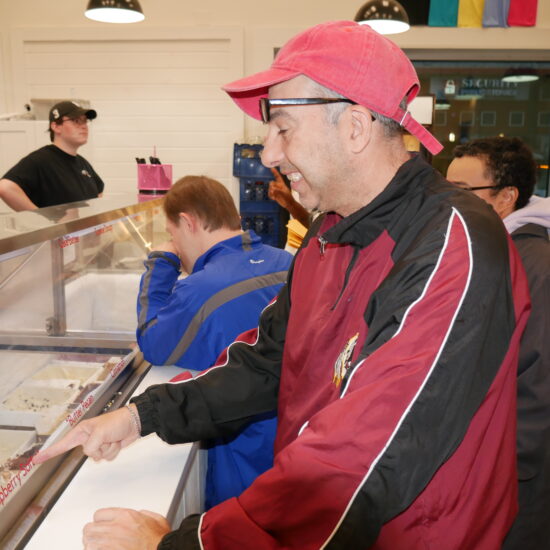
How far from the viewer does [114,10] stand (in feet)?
15.8

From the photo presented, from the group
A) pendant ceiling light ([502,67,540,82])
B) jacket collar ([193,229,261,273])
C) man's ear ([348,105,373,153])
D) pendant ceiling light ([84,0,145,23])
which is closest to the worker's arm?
pendant ceiling light ([84,0,145,23])

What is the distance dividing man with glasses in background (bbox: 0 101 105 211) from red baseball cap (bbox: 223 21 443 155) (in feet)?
11.5

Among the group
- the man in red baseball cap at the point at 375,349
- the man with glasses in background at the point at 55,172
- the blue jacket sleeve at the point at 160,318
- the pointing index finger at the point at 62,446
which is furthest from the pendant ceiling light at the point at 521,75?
the pointing index finger at the point at 62,446

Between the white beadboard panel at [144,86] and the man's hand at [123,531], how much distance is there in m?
6.06

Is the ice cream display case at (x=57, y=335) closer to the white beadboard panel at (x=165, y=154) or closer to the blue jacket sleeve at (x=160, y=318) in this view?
the blue jacket sleeve at (x=160, y=318)

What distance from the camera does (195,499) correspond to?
1618mm

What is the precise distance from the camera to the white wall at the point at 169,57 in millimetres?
6520

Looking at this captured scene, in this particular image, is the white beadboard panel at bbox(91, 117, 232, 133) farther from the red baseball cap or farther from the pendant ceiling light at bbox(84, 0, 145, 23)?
the red baseball cap

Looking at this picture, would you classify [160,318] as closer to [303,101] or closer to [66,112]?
[303,101]

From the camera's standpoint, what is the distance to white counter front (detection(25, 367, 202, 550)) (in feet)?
3.52

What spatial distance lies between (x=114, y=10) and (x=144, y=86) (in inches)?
75.6

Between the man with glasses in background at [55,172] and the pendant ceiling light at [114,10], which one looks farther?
the pendant ceiling light at [114,10]

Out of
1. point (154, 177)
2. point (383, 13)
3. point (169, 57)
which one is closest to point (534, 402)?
point (154, 177)

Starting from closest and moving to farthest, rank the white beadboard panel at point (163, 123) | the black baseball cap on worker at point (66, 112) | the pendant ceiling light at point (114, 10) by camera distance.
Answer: the black baseball cap on worker at point (66, 112) < the pendant ceiling light at point (114, 10) < the white beadboard panel at point (163, 123)
